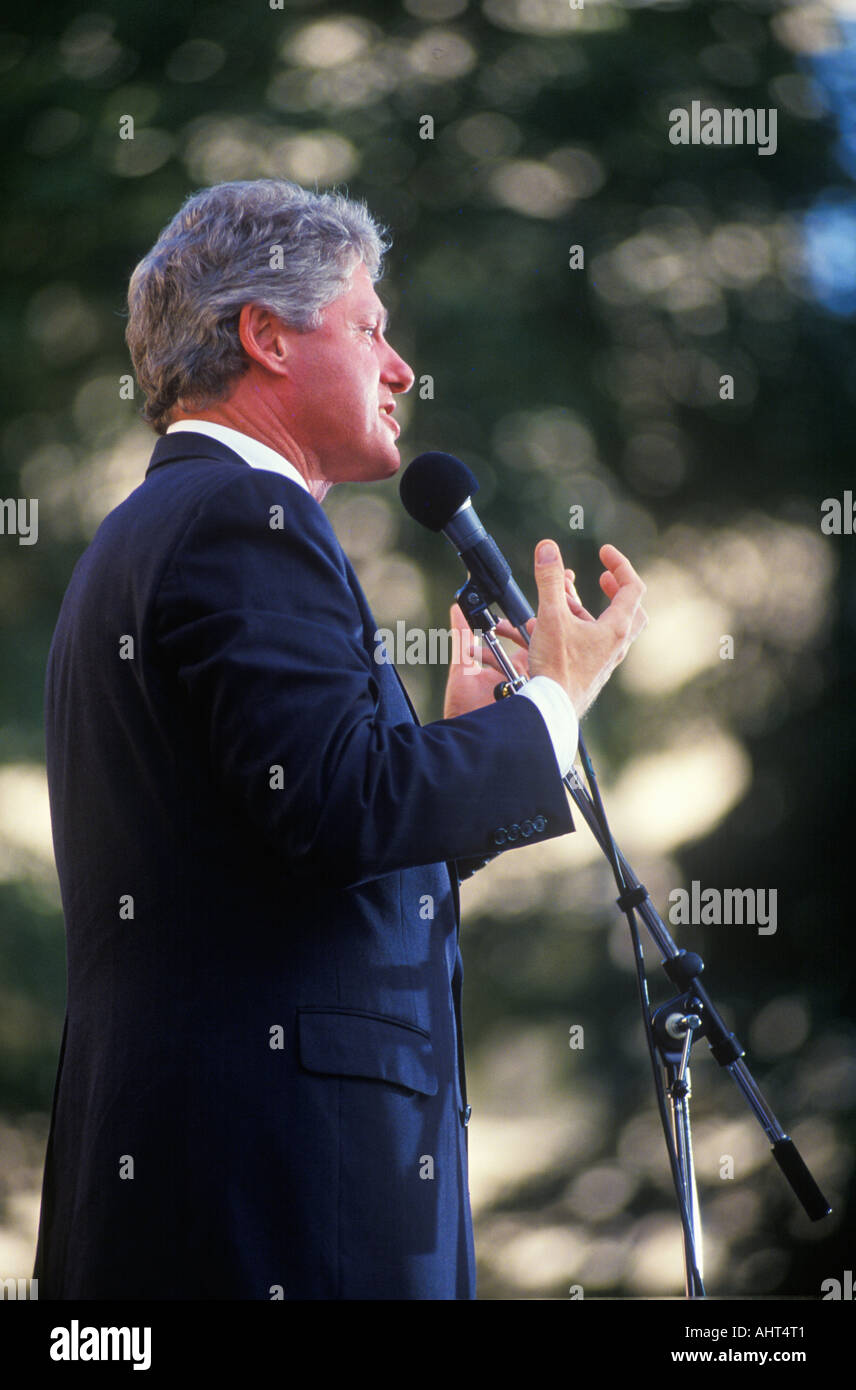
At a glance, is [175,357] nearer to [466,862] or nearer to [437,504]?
[437,504]

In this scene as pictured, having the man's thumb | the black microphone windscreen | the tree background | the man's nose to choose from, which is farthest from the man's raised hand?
the tree background

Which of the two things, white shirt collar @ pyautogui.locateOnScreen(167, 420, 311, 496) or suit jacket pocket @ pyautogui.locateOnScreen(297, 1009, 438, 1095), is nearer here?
suit jacket pocket @ pyautogui.locateOnScreen(297, 1009, 438, 1095)

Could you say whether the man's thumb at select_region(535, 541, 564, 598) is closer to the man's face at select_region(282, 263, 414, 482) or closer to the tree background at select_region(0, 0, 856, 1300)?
the man's face at select_region(282, 263, 414, 482)

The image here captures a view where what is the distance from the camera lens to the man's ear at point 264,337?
1.45 meters

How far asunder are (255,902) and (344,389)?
0.63m

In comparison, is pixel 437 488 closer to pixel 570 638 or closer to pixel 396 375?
pixel 396 375

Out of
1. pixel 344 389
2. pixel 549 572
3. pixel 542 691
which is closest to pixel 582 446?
pixel 344 389

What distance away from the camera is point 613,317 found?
3.20 meters

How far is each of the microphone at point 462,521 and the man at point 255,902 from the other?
16cm

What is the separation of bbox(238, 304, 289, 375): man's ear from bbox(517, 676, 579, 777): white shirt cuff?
50 cm

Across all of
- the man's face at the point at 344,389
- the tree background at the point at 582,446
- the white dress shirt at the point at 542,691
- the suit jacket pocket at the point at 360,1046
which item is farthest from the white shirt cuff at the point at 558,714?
the tree background at the point at 582,446

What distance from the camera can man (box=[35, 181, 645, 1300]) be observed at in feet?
3.76

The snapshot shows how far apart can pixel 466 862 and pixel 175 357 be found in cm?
75

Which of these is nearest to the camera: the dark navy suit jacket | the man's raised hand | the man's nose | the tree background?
the dark navy suit jacket
